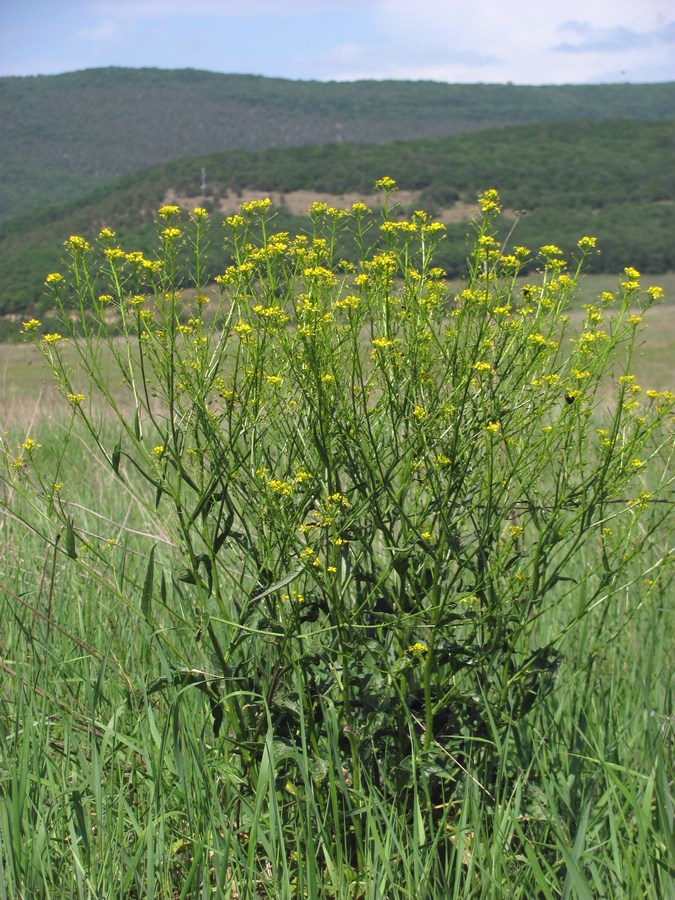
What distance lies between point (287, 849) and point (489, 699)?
1.98 ft

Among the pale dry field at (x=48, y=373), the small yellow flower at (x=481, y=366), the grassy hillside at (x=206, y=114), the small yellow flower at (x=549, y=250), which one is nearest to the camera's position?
the small yellow flower at (x=481, y=366)

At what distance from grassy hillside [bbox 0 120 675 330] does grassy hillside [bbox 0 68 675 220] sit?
125ft

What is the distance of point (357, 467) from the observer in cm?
204

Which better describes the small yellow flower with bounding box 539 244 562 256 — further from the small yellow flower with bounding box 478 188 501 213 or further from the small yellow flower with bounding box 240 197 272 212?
the small yellow flower with bounding box 240 197 272 212

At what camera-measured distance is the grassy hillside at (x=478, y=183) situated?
44969 millimetres

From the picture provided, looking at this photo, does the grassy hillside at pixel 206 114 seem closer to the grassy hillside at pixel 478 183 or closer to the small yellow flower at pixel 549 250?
the grassy hillside at pixel 478 183

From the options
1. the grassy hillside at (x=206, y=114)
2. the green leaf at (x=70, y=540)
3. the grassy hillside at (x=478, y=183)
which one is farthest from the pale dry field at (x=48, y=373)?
the grassy hillside at (x=206, y=114)

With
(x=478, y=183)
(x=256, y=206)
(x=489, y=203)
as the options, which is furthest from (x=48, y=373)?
(x=478, y=183)

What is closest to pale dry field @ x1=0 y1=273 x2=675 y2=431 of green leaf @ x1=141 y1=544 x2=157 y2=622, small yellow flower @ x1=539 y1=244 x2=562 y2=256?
small yellow flower @ x1=539 y1=244 x2=562 y2=256

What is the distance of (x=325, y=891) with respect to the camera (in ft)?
7.00

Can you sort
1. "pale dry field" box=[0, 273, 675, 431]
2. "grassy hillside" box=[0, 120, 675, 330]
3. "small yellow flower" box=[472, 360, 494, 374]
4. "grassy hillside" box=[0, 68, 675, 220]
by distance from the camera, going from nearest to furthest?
"small yellow flower" box=[472, 360, 494, 374]
"pale dry field" box=[0, 273, 675, 431]
"grassy hillside" box=[0, 120, 675, 330]
"grassy hillside" box=[0, 68, 675, 220]

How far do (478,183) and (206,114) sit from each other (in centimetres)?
9158

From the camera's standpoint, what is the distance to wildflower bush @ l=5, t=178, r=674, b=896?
76.0 inches

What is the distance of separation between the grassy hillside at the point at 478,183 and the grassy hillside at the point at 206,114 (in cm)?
3814
